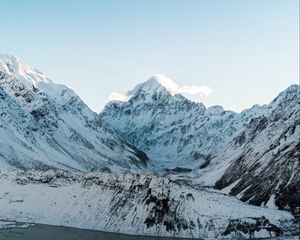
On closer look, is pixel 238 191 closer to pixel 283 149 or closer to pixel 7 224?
pixel 283 149

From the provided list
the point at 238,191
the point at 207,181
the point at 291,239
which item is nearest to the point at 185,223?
the point at 291,239

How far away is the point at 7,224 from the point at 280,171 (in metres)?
59.8

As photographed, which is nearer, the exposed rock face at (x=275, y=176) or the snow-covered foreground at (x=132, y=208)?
the snow-covered foreground at (x=132, y=208)

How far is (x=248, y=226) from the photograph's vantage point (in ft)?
273

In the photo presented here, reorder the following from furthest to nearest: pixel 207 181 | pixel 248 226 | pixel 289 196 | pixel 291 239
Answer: pixel 207 181 < pixel 289 196 < pixel 248 226 < pixel 291 239

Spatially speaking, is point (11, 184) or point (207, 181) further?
point (207, 181)

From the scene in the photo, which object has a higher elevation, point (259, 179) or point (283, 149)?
point (283, 149)

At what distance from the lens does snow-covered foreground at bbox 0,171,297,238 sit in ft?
276

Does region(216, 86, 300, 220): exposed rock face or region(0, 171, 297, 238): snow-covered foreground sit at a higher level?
region(216, 86, 300, 220): exposed rock face

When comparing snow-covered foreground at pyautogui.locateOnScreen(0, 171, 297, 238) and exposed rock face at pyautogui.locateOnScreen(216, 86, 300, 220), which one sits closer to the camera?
snow-covered foreground at pyautogui.locateOnScreen(0, 171, 297, 238)

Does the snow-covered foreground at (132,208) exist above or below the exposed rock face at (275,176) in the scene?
below

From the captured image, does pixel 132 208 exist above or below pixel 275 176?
below

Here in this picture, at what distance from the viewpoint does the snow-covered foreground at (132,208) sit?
8400 centimetres

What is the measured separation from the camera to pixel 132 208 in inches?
3521
